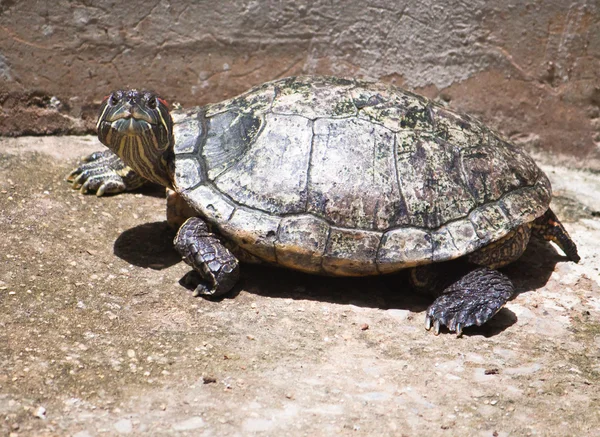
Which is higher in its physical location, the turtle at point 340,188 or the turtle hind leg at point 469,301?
the turtle at point 340,188

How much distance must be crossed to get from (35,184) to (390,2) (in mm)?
3562

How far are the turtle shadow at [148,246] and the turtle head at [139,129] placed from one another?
556 mm

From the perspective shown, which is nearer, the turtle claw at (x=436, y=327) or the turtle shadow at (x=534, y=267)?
the turtle claw at (x=436, y=327)

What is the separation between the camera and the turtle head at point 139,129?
4.88m

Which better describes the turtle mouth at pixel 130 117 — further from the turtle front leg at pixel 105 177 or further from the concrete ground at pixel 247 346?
the turtle front leg at pixel 105 177

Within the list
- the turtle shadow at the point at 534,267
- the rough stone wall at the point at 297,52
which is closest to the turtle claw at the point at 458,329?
the turtle shadow at the point at 534,267

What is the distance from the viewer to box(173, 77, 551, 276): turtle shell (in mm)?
4797

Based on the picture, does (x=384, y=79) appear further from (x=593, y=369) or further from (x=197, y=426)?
(x=197, y=426)

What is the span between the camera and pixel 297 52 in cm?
655

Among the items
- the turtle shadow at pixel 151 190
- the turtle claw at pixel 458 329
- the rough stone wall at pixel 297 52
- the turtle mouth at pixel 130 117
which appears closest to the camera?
the turtle claw at pixel 458 329

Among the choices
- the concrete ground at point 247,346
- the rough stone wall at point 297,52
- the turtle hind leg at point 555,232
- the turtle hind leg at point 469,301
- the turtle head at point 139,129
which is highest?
the rough stone wall at point 297,52

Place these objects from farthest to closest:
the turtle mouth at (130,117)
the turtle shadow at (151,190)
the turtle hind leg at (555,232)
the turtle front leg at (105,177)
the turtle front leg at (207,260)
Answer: the turtle shadow at (151,190)
the turtle front leg at (105,177)
the turtle hind leg at (555,232)
the turtle mouth at (130,117)
the turtle front leg at (207,260)

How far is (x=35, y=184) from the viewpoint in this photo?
5.75 meters

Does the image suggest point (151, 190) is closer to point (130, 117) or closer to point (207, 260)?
point (130, 117)
